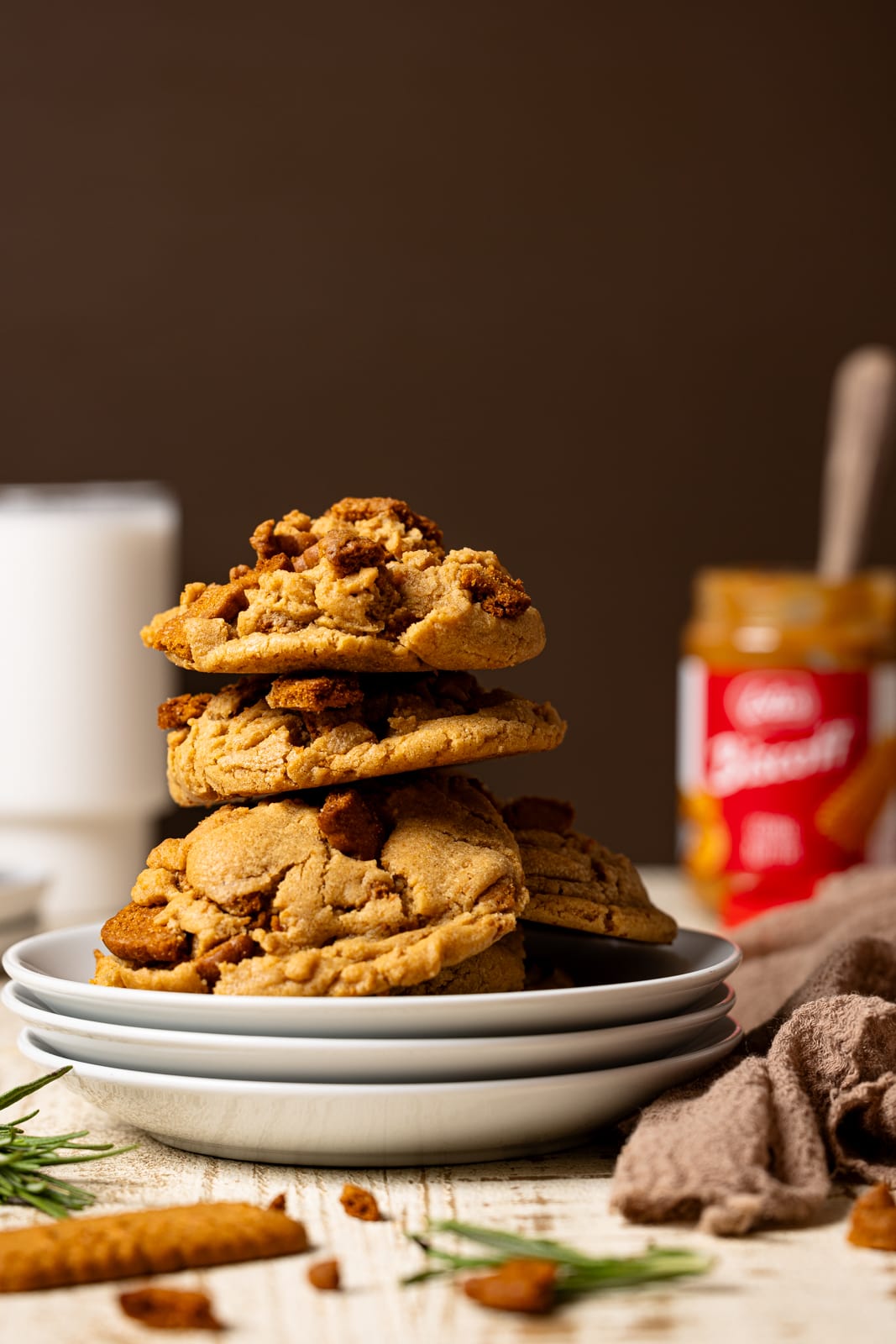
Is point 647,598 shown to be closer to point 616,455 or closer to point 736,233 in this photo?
point 616,455

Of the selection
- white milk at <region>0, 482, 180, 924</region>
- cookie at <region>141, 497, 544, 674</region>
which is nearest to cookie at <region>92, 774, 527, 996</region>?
cookie at <region>141, 497, 544, 674</region>

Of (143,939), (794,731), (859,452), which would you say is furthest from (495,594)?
(859,452)

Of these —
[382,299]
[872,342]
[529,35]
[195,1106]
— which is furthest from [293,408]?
[195,1106]

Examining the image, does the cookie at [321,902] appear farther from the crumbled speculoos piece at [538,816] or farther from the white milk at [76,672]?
the white milk at [76,672]

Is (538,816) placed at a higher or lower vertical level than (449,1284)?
higher

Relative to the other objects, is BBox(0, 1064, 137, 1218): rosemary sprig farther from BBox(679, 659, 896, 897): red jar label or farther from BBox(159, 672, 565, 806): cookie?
BBox(679, 659, 896, 897): red jar label

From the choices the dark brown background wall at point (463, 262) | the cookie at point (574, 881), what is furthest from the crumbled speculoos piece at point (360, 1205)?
the dark brown background wall at point (463, 262)

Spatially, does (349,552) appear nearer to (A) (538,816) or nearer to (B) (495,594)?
(B) (495,594)
